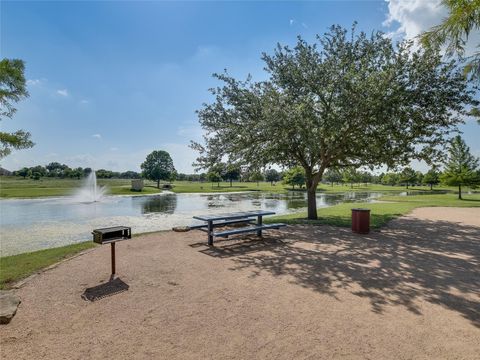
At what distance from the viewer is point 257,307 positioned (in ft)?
13.7

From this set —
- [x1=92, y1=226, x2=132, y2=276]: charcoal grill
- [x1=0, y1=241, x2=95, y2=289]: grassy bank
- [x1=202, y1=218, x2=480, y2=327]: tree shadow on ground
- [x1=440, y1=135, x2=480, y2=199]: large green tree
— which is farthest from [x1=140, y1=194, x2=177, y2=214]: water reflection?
[x1=440, y1=135, x2=480, y2=199]: large green tree

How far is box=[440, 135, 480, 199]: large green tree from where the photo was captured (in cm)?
3000

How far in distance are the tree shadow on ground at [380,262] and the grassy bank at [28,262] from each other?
3.68 meters

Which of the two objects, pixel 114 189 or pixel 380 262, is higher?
pixel 114 189

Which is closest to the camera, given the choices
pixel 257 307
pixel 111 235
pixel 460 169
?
pixel 257 307

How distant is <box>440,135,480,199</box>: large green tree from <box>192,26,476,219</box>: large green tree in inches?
919

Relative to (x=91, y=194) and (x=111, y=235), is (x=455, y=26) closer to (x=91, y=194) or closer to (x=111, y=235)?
(x=111, y=235)

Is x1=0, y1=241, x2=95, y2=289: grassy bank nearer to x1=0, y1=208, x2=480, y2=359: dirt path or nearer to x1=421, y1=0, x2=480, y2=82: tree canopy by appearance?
x1=0, y1=208, x2=480, y2=359: dirt path

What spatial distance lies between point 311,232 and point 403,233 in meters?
3.24

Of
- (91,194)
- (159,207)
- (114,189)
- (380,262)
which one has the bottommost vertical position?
(159,207)

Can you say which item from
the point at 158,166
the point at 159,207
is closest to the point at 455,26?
the point at 159,207

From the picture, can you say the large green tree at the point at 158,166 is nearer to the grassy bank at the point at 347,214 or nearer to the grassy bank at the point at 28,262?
the grassy bank at the point at 347,214

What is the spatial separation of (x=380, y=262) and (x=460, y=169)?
3281cm

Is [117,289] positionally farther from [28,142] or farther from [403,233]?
[403,233]
